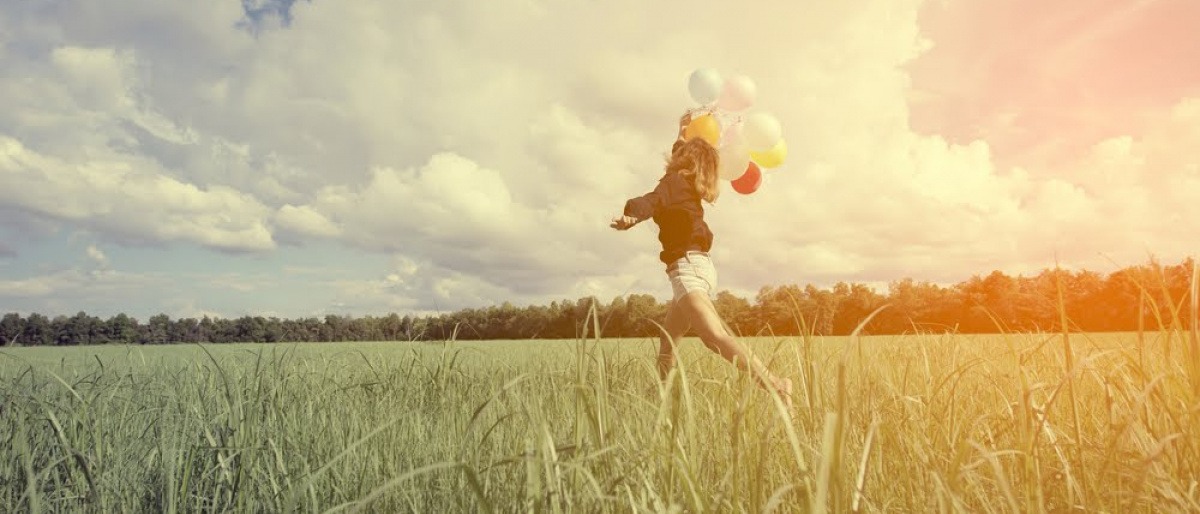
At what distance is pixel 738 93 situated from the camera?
6.92 m

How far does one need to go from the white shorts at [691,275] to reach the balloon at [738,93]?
2611 millimetres

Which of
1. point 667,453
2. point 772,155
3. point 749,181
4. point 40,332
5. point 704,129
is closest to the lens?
point 667,453

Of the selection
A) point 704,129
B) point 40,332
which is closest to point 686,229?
point 704,129

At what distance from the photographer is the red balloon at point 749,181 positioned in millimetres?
6992

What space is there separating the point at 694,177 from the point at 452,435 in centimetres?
274

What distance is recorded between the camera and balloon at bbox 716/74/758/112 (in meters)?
6.90

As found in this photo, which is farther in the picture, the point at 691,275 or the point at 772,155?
the point at 772,155

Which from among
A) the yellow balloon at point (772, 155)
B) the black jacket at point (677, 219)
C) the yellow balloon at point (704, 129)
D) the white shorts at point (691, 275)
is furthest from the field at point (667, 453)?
the yellow balloon at point (772, 155)

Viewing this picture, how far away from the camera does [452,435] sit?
3.52 meters

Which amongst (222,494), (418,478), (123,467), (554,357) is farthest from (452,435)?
(554,357)

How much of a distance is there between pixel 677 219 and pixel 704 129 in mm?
1480

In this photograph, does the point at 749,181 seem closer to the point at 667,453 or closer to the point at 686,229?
the point at 686,229

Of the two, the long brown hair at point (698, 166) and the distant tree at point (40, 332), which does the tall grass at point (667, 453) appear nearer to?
the long brown hair at point (698, 166)

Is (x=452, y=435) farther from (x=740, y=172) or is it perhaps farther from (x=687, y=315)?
(x=740, y=172)
